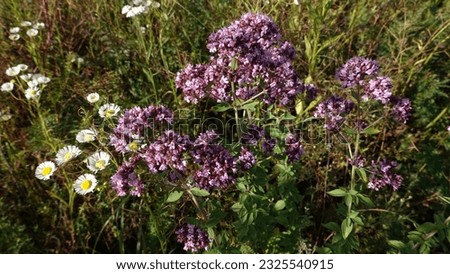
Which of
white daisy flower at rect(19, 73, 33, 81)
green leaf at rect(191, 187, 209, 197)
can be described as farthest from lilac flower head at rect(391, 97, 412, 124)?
white daisy flower at rect(19, 73, 33, 81)

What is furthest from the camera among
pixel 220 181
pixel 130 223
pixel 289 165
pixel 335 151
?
pixel 335 151

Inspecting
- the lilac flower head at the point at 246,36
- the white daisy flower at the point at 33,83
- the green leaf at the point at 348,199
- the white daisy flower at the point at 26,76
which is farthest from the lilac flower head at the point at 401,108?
the white daisy flower at the point at 26,76

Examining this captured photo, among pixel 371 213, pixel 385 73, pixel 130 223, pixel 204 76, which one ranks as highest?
pixel 204 76

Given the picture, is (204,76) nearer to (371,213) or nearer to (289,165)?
(289,165)

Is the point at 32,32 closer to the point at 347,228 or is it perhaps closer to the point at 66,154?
the point at 66,154

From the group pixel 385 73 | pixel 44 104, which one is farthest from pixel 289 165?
pixel 44 104

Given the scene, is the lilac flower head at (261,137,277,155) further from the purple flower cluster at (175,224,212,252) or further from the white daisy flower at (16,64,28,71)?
the white daisy flower at (16,64,28,71)

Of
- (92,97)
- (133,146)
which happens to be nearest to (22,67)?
(92,97)
